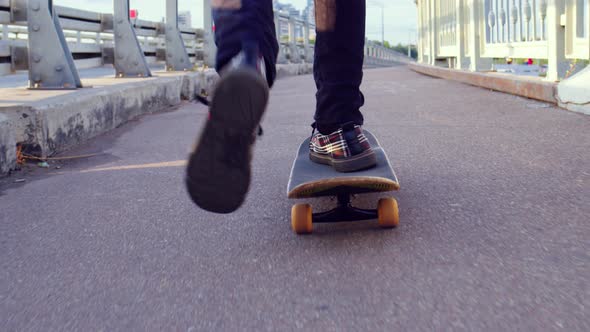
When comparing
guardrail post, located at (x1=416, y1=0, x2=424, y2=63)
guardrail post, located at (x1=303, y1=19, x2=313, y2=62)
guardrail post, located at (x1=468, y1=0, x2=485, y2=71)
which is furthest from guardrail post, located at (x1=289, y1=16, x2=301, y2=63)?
guardrail post, located at (x1=468, y1=0, x2=485, y2=71)

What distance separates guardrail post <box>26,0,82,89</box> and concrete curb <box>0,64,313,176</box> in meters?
0.27

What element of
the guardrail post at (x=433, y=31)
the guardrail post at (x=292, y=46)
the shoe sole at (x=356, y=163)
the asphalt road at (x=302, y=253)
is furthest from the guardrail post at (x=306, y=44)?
the shoe sole at (x=356, y=163)

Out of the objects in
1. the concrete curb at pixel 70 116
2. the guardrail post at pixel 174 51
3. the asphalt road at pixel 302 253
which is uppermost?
the guardrail post at pixel 174 51

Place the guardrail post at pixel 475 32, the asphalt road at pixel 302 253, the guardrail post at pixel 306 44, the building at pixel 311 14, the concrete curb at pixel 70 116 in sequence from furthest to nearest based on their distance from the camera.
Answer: the guardrail post at pixel 306 44 → the guardrail post at pixel 475 32 → the concrete curb at pixel 70 116 → the building at pixel 311 14 → the asphalt road at pixel 302 253

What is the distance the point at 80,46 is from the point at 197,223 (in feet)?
18.6

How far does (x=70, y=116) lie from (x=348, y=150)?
2768mm

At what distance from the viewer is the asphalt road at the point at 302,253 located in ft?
5.52

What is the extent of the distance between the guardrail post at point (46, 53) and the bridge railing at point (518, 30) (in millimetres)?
4099

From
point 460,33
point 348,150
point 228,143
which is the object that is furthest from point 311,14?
point 460,33

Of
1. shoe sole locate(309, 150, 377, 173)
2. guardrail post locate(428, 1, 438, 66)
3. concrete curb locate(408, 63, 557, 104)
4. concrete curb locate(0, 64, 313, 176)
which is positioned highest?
guardrail post locate(428, 1, 438, 66)

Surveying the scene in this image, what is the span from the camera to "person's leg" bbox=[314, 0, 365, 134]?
2.46m

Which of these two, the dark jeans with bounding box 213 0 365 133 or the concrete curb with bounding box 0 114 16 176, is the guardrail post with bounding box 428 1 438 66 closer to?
the concrete curb with bounding box 0 114 16 176

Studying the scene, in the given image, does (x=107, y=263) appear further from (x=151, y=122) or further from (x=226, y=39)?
(x=151, y=122)

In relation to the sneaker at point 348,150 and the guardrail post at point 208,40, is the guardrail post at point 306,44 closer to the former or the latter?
the guardrail post at point 208,40
